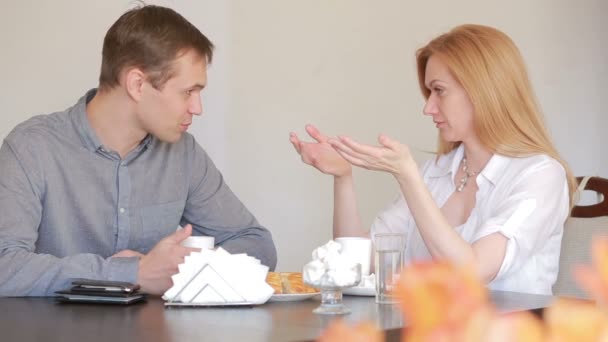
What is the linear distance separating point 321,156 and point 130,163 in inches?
19.1

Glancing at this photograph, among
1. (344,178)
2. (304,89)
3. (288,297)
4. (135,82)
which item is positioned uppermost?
(304,89)

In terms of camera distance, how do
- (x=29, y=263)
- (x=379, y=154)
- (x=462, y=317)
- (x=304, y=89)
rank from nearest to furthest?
(x=462, y=317) < (x=29, y=263) < (x=379, y=154) < (x=304, y=89)

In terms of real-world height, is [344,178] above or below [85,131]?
below

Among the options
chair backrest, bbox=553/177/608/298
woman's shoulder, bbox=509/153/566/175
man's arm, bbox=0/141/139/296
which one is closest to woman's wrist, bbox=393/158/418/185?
woman's shoulder, bbox=509/153/566/175

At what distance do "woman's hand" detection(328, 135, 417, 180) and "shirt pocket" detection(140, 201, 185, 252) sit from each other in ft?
1.94

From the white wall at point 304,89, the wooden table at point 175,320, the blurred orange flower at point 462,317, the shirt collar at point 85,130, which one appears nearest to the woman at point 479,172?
the wooden table at point 175,320

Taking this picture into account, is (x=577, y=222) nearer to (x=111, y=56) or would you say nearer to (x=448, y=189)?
(x=448, y=189)

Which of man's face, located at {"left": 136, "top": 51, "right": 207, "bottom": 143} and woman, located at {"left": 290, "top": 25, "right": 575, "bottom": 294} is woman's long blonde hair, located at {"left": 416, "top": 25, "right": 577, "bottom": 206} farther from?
man's face, located at {"left": 136, "top": 51, "right": 207, "bottom": 143}

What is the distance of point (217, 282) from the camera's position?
1.32 metres

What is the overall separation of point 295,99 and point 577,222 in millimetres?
1575

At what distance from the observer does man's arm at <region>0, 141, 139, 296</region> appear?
5.03ft

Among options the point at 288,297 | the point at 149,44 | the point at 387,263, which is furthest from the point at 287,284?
the point at 149,44

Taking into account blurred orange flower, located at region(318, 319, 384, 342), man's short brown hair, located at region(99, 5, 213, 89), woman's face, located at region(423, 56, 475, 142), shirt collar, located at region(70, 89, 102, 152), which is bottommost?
blurred orange flower, located at region(318, 319, 384, 342)

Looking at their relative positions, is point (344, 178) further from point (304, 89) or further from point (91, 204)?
point (304, 89)
